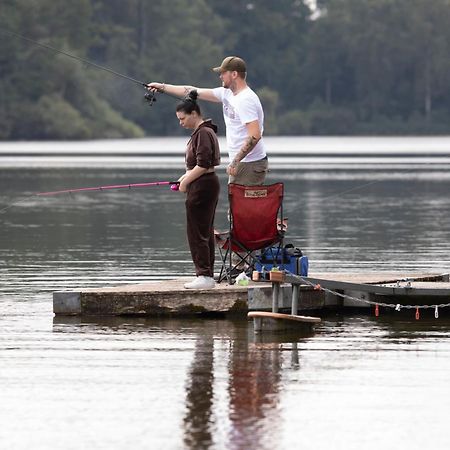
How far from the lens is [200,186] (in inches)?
441

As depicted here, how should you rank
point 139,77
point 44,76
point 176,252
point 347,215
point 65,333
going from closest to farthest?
point 65,333 → point 176,252 → point 347,215 → point 44,76 → point 139,77

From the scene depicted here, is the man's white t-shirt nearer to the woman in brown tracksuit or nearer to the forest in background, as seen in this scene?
the woman in brown tracksuit

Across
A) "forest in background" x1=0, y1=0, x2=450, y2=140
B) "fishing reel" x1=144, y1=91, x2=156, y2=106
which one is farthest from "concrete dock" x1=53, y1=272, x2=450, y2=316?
"forest in background" x1=0, y1=0, x2=450, y2=140

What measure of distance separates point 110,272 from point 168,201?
1480 centimetres

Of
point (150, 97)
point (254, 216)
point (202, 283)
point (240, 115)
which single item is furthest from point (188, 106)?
point (202, 283)

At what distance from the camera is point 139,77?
120688mm

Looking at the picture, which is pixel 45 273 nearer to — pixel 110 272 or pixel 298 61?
pixel 110 272

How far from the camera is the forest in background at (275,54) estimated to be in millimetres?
109312

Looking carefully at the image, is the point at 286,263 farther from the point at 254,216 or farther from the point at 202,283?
the point at 202,283

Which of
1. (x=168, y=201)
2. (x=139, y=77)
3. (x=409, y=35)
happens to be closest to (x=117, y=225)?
(x=168, y=201)

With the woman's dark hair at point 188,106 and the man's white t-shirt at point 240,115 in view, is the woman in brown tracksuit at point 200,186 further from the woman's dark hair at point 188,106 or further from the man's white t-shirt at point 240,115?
the man's white t-shirt at point 240,115

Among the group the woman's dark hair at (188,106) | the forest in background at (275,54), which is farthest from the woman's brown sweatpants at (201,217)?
the forest in background at (275,54)

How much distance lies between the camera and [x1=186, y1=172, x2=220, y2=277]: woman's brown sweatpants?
11188 mm

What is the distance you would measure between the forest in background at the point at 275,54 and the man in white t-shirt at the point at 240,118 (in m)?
87.4
